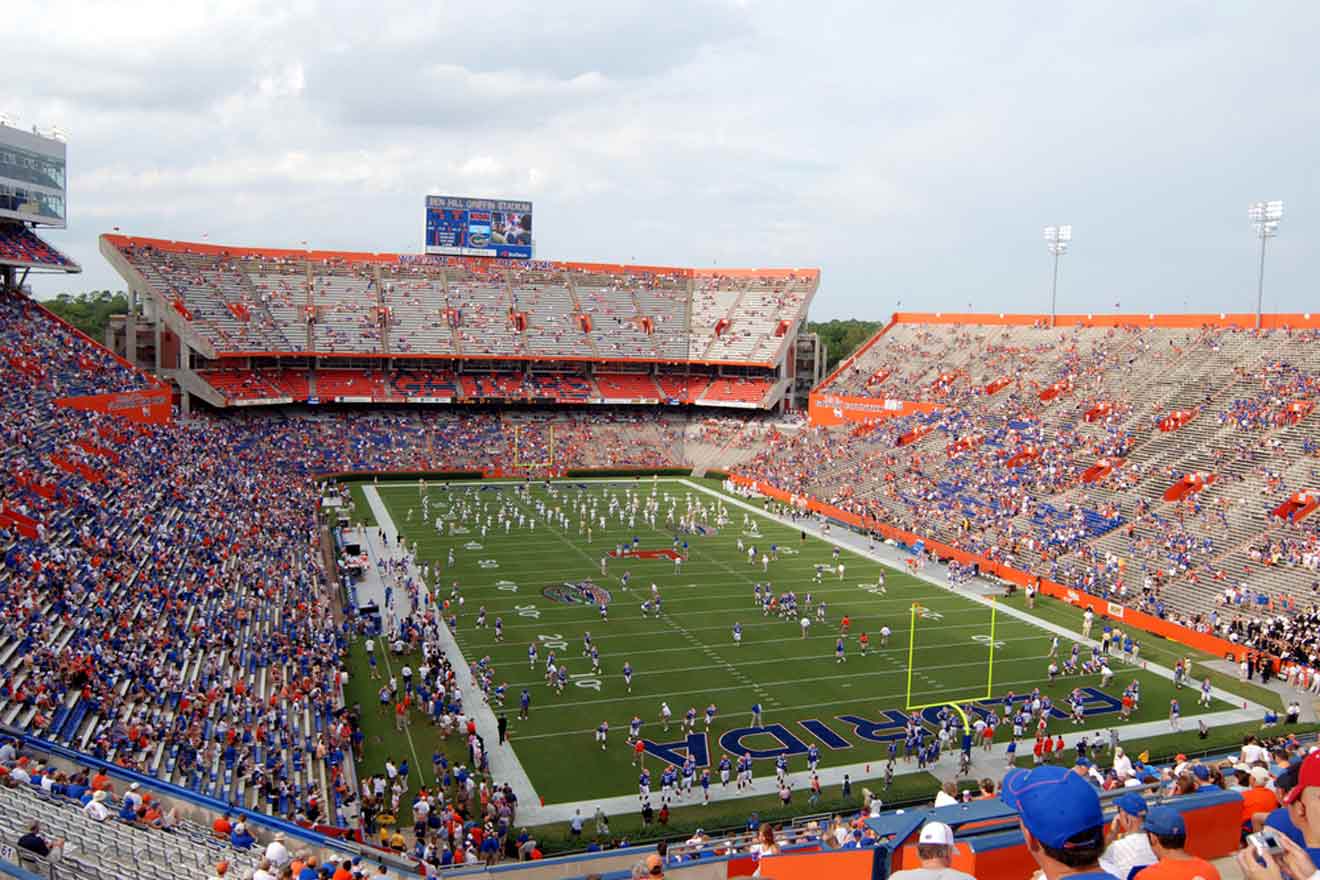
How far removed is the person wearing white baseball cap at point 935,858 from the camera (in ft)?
9.90

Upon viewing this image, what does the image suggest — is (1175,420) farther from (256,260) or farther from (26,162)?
(256,260)

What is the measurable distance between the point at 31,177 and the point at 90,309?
58.6m

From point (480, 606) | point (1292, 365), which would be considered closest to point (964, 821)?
point (480, 606)

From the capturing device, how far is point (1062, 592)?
111 ft

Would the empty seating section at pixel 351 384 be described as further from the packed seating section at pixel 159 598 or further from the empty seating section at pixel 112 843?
the empty seating section at pixel 112 843

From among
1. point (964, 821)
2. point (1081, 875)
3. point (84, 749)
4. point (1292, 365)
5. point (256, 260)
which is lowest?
point (84, 749)

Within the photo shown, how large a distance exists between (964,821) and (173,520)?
28923 mm

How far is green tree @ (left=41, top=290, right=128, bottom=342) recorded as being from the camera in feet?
255

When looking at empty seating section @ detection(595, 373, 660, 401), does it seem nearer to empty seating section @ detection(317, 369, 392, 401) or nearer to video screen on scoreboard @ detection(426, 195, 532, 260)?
video screen on scoreboard @ detection(426, 195, 532, 260)

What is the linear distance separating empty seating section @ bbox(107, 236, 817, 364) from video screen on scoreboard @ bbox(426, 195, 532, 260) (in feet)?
4.40

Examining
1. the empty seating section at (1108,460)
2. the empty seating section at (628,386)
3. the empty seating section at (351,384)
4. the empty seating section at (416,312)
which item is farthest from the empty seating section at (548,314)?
the empty seating section at (1108,460)

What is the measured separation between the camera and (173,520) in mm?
29938

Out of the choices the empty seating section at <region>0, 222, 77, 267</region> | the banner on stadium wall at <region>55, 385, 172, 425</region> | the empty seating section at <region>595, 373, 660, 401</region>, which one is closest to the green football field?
the banner on stadium wall at <region>55, 385, 172, 425</region>

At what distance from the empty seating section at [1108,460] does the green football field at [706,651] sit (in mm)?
5414
